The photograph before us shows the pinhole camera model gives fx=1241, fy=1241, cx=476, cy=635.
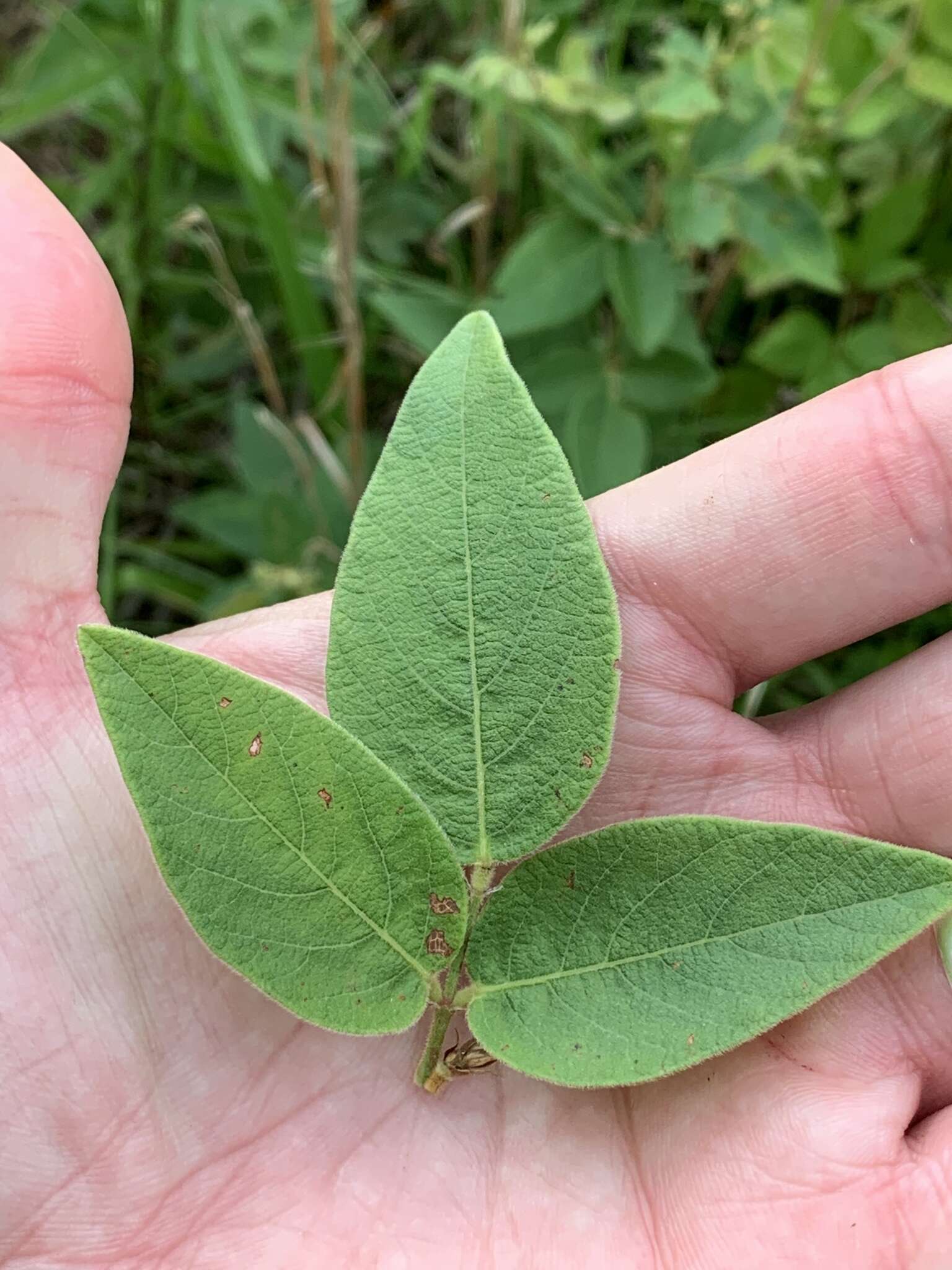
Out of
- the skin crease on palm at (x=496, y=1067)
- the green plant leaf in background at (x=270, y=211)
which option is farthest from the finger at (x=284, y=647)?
the green plant leaf in background at (x=270, y=211)

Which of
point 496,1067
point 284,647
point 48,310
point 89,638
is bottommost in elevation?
point 496,1067

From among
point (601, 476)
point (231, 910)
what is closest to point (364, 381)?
point (601, 476)

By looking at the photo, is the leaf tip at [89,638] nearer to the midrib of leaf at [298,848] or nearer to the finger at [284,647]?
the midrib of leaf at [298,848]

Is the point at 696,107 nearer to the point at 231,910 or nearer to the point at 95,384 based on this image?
the point at 95,384

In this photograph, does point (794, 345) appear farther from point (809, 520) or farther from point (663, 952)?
point (663, 952)

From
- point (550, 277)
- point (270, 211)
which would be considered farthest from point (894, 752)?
point (270, 211)
